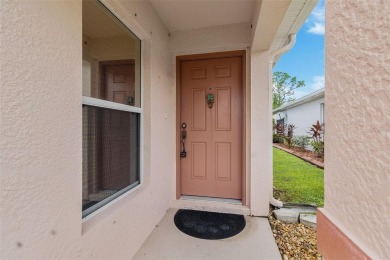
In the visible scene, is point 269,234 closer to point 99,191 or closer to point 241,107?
point 241,107

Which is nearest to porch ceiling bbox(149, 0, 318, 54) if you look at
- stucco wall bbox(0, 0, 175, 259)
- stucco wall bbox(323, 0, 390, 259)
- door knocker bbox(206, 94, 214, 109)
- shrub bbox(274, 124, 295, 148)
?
door knocker bbox(206, 94, 214, 109)

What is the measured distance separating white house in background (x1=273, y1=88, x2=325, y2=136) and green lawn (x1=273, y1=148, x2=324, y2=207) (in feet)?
12.6

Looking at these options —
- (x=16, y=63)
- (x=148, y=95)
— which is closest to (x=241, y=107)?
(x=148, y=95)

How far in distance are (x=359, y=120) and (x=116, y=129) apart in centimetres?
182

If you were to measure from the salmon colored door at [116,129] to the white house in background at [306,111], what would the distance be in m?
8.62

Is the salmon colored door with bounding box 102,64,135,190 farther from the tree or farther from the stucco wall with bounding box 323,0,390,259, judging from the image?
the tree

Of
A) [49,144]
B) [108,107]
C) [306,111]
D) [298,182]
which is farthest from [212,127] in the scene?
[306,111]

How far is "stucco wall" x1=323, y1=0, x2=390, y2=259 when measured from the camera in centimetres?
37

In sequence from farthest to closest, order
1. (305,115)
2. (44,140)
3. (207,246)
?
(305,115) < (207,246) < (44,140)

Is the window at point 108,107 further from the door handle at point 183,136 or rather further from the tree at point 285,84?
the tree at point 285,84

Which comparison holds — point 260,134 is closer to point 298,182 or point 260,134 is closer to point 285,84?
point 298,182

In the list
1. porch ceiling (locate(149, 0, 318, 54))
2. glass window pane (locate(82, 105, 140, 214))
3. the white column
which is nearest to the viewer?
glass window pane (locate(82, 105, 140, 214))

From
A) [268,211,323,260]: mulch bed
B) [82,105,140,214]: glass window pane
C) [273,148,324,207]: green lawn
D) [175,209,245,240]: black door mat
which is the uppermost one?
[82,105,140,214]: glass window pane

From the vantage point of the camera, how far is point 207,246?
212 centimetres
